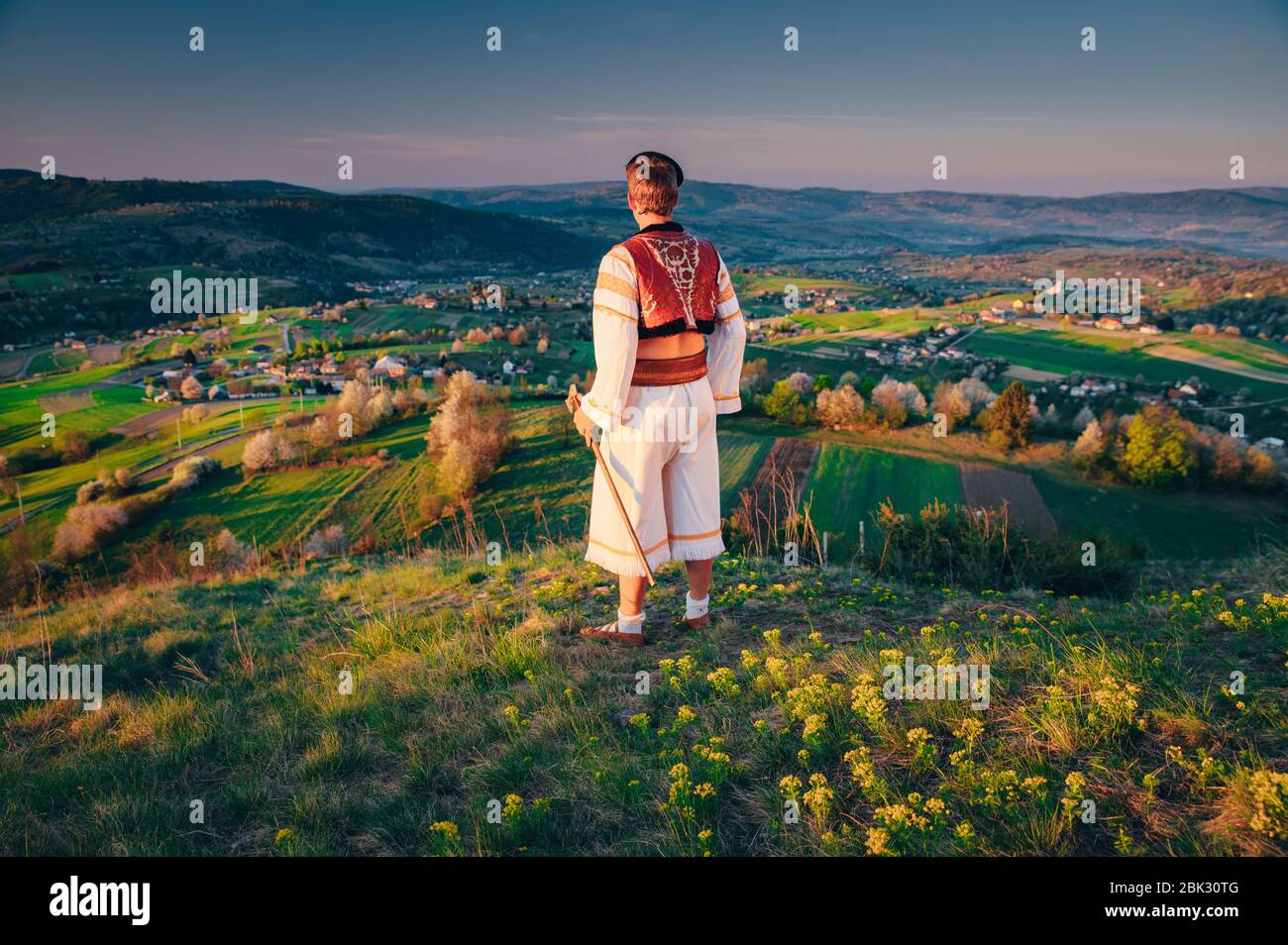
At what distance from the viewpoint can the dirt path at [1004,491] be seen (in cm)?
3391

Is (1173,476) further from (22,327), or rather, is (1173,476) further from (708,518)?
(22,327)

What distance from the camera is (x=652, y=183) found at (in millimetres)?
4543

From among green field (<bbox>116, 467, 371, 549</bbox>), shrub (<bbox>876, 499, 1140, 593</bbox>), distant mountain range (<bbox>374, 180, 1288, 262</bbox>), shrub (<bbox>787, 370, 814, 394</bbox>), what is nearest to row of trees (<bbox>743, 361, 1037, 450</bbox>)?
shrub (<bbox>787, 370, 814, 394</bbox>)

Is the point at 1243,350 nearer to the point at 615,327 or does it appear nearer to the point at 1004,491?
the point at 1004,491

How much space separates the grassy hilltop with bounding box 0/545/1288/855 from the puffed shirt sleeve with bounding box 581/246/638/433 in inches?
74.3

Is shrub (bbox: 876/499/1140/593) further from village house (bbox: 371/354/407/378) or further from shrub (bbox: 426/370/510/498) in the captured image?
village house (bbox: 371/354/407/378)

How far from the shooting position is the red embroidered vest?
4.47m

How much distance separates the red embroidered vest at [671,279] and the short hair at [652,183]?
0.19m

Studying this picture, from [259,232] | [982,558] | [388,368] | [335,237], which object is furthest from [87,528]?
[335,237]

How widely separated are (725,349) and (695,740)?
2.82 m

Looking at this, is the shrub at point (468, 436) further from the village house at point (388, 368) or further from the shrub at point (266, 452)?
the village house at point (388, 368)

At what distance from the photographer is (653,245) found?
4520 mm

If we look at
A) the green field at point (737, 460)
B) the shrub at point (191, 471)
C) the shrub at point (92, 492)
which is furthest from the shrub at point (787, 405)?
the shrub at point (92, 492)
